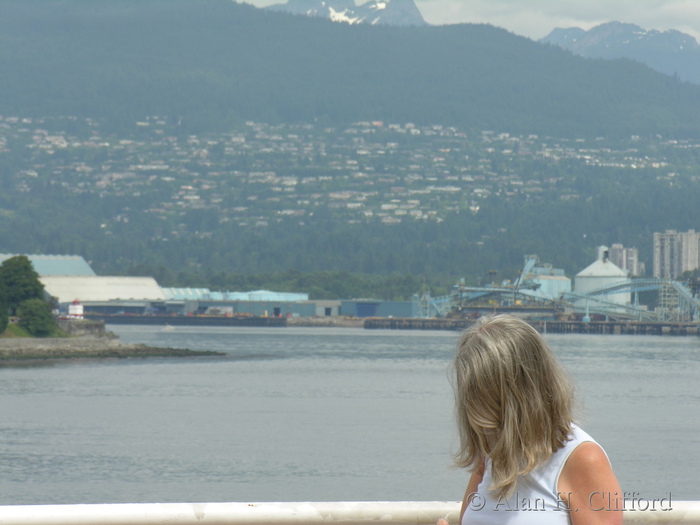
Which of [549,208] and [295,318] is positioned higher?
[549,208]

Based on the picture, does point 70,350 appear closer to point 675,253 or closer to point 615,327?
point 615,327

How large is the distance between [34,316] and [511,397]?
→ 58562 mm

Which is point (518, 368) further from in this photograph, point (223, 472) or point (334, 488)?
point (223, 472)

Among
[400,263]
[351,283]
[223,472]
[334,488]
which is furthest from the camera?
[400,263]

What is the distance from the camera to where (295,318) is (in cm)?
13138

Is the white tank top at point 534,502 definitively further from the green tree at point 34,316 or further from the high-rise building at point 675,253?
the high-rise building at point 675,253

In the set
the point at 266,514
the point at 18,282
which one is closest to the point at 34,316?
the point at 18,282

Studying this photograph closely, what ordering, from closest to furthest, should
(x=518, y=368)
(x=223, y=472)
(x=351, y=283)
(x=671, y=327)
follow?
(x=518, y=368) < (x=223, y=472) < (x=671, y=327) < (x=351, y=283)

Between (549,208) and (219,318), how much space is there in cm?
8071

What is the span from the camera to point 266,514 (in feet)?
10.6

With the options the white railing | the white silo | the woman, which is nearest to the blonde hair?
the woman

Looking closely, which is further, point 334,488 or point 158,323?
point 158,323

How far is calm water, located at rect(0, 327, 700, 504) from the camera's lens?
19.9 meters

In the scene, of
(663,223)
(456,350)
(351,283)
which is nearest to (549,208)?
(663,223)
